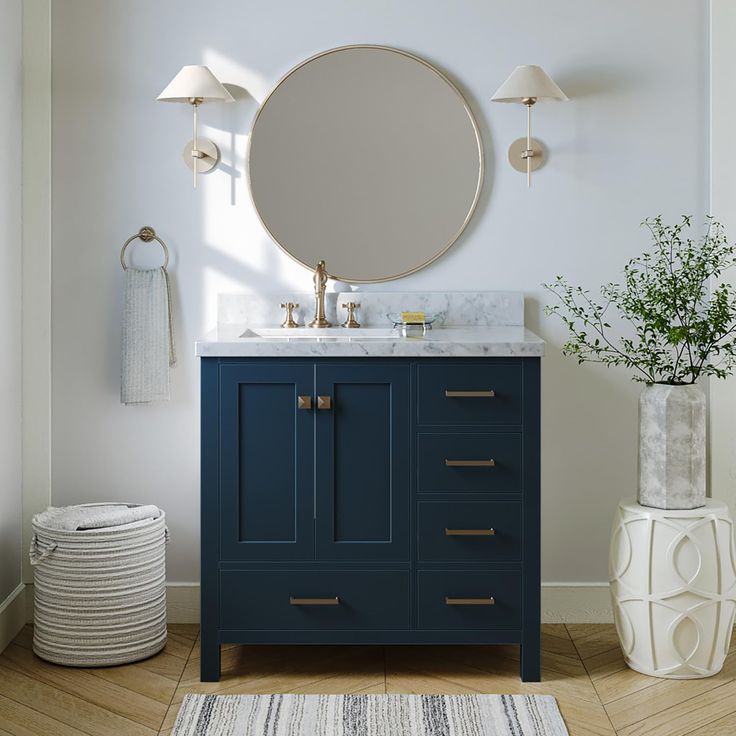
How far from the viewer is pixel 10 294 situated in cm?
310

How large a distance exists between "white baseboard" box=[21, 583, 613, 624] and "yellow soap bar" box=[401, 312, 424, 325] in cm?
100

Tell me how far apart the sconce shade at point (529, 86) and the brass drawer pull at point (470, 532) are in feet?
4.30

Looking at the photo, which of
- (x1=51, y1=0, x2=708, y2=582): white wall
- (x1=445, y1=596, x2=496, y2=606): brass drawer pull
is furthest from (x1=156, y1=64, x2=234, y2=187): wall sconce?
(x1=445, y1=596, x2=496, y2=606): brass drawer pull

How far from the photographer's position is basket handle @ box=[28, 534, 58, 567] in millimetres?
2863

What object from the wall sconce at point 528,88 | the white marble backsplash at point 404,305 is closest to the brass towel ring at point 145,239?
the white marble backsplash at point 404,305

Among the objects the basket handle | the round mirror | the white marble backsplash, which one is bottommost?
the basket handle

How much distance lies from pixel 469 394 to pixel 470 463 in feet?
0.62

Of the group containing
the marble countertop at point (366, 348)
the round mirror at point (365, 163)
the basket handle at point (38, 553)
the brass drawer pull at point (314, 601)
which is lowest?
the brass drawer pull at point (314, 601)

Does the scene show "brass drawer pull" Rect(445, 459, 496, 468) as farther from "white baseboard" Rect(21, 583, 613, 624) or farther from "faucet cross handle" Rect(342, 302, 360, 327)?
"white baseboard" Rect(21, 583, 613, 624)

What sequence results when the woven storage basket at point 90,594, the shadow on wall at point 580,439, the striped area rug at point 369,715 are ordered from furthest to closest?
the shadow on wall at point 580,439, the woven storage basket at point 90,594, the striped area rug at point 369,715

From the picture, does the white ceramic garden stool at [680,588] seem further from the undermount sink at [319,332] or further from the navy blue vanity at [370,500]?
the undermount sink at [319,332]

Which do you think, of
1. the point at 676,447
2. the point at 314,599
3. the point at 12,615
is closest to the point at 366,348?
the point at 314,599

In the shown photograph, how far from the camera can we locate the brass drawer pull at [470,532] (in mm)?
2707

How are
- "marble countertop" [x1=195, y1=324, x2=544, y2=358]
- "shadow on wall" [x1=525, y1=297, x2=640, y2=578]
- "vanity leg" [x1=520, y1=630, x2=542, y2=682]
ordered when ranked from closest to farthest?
1. "marble countertop" [x1=195, y1=324, x2=544, y2=358]
2. "vanity leg" [x1=520, y1=630, x2=542, y2=682]
3. "shadow on wall" [x1=525, y1=297, x2=640, y2=578]
